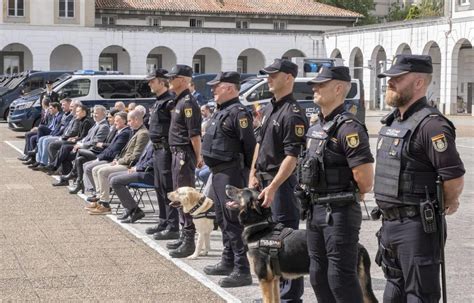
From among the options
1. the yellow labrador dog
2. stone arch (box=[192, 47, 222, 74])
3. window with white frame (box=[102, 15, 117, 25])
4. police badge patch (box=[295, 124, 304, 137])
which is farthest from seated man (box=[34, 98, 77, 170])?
window with white frame (box=[102, 15, 117, 25])

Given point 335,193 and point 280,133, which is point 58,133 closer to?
point 280,133

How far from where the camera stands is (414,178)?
186 inches

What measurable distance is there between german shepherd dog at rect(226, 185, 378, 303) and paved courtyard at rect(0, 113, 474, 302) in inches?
35.1

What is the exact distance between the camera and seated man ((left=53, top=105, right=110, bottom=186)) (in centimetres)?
1376

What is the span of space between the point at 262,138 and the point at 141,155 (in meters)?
5.15

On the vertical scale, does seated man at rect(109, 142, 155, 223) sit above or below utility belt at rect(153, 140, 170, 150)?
below

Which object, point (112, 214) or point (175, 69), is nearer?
point (175, 69)

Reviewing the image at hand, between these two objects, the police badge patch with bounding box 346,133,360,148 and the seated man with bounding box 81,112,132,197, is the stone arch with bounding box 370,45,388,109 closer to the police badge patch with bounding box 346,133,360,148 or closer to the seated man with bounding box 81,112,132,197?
the seated man with bounding box 81,112,132,197

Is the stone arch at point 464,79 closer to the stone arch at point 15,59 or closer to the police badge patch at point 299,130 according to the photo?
the stone arch at point 15,59

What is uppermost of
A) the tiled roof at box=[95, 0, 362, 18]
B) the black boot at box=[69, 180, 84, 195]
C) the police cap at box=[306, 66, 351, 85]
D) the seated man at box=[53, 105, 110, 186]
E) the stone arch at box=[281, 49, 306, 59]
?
the tiled roof at box=[95, 0, 362, 18]

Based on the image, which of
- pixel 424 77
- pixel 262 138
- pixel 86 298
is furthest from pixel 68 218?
pixel 424 77

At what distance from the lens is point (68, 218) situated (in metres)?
11.1

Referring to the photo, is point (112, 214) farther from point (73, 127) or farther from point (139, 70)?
point (139, 70)

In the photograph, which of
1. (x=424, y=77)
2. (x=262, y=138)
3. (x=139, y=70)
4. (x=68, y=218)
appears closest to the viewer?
(x=424, y=77)
